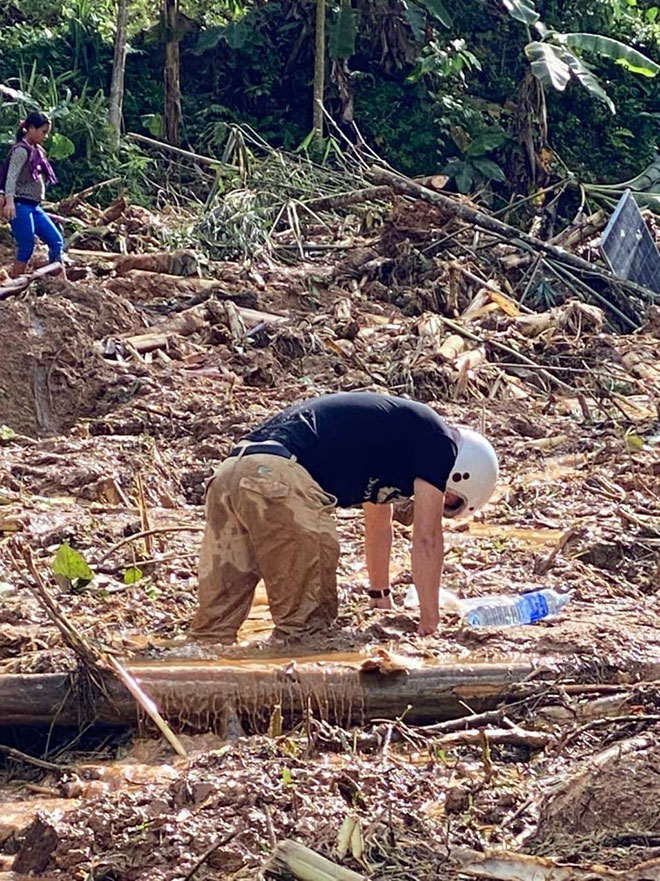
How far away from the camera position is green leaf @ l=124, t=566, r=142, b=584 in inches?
261

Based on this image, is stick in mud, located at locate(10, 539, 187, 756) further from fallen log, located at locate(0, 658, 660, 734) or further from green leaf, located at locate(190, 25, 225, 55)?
green leaf, located at locate(190, 25, 225, 55)

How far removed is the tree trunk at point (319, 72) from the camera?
63.7 feet

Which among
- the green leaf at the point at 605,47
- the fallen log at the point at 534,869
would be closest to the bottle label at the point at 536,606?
the fallen log at the point at 534,869

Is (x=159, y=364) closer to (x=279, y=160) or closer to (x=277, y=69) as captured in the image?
(x=279, y=160)

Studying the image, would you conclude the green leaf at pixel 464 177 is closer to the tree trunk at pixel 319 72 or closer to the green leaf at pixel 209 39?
the tree trunk at pixel 319 72

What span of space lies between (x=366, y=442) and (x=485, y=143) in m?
15.2

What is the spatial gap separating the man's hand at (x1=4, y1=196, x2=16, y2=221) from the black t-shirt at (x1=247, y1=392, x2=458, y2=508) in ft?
26.4

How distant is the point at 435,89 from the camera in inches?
837

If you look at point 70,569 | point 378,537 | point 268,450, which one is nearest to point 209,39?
point 70,569

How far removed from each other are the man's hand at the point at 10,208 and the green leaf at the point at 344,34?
832cm

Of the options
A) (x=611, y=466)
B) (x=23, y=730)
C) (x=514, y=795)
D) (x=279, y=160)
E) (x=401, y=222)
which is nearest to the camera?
(x=514, y=795)

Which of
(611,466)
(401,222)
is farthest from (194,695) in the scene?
(401,222)

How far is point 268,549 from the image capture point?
5578 millimetres

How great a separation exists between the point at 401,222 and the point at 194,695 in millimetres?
10327
